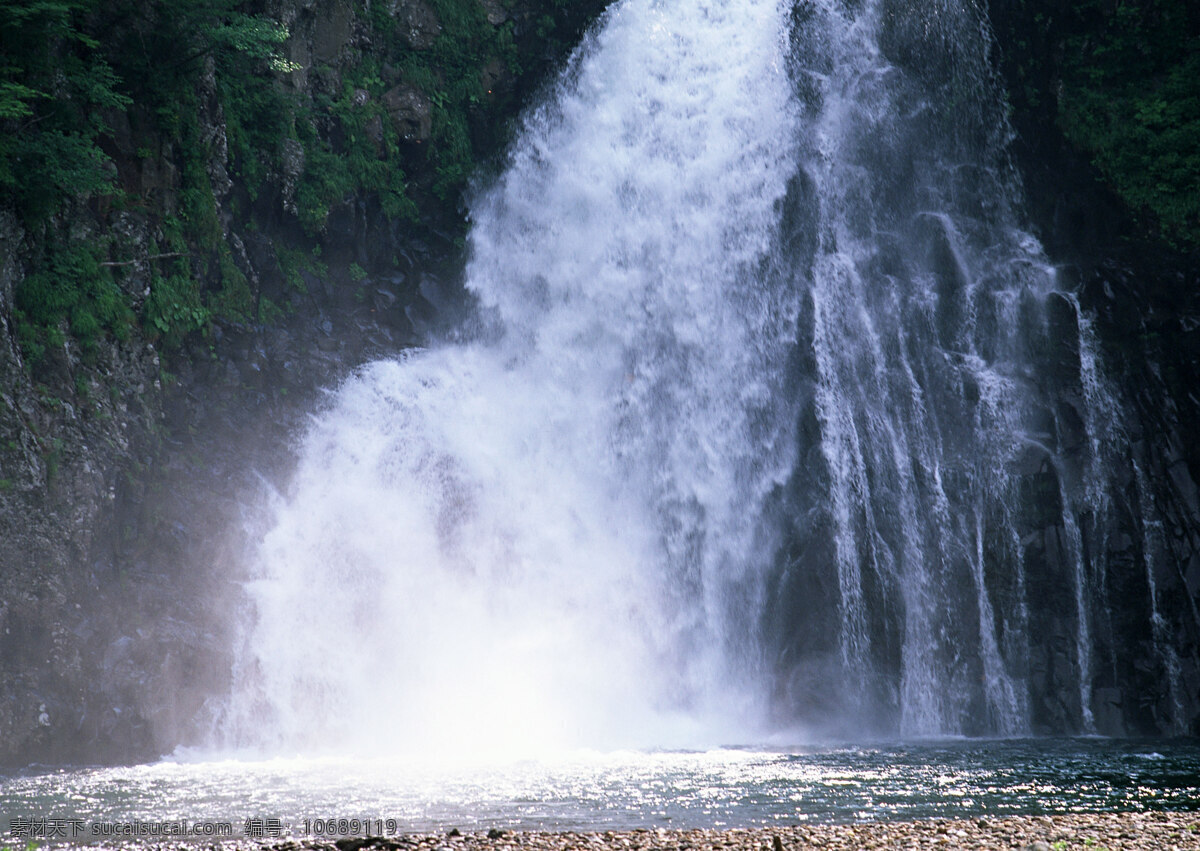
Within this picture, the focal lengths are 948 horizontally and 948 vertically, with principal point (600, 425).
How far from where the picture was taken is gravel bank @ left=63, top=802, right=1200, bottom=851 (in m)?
6.89

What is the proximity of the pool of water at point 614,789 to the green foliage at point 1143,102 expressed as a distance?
40.3 feet

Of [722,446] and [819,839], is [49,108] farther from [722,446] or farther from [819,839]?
[819,839]

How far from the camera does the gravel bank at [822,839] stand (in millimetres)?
6887

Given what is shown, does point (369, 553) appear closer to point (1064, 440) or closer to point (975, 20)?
point (1064, 440)

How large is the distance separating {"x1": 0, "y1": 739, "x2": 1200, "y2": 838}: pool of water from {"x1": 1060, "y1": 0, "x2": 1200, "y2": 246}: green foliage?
12.3 m

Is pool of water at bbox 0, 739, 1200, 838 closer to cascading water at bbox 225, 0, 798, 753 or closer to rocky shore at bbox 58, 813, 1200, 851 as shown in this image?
rocky shore at bbox 58, 813, 1200, 851

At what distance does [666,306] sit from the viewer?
20219 mm

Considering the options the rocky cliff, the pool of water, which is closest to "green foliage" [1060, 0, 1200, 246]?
the rocky cliff

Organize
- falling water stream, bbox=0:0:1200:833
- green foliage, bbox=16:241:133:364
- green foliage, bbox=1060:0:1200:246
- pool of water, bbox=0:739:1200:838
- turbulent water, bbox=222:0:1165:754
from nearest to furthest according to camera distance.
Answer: pool of water, bbox=0:739:1200:838 → green foliage, bbox=16:241:133:364 → falling water stream, bbox=0:0:1200:833 → turbulent water, bbox=222:0:1165:754 → green foliage, bbox=1060:0:1200:246

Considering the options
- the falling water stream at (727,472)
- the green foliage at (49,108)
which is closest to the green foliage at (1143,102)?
the falling water stream at (727,472)

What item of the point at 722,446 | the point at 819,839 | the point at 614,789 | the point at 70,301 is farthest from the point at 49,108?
the point at 819,839

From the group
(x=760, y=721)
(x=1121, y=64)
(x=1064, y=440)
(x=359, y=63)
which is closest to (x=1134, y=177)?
(x=1121, y=64)

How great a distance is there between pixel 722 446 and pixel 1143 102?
40.8 ft

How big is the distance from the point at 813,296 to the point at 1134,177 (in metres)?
7.80
